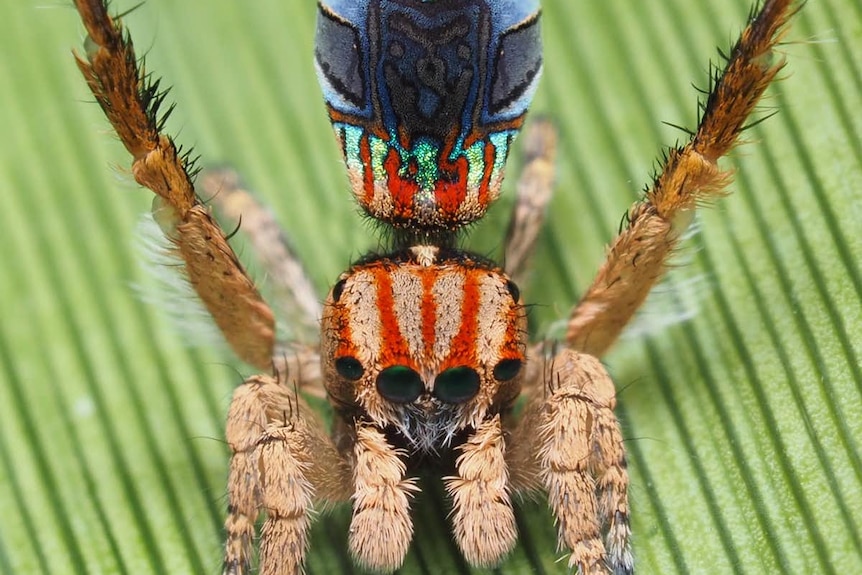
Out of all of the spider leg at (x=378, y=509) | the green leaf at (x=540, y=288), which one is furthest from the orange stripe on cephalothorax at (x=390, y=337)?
the green leaf at (x=540, y=288)

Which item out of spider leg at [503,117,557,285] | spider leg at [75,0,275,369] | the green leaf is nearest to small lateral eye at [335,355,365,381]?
spider leg at [75,0,275,369]

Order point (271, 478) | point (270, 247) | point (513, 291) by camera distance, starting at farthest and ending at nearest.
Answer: point (270, 247)
point (513, 291)
point (271, 478)

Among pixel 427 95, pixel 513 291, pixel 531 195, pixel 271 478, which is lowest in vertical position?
pixel 271 478

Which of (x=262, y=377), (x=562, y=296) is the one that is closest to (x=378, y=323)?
(x=262, y=377)

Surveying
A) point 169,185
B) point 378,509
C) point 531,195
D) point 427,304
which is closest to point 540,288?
point 531,195

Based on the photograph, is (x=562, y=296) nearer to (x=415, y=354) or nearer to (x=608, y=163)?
(x=608, y=163)

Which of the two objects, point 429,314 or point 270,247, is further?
point 270,247

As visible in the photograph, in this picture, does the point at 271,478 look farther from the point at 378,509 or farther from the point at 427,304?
the point at 427,304

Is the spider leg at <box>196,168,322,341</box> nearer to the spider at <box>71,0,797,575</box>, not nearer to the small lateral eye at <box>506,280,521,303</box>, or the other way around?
the spider at <box>71,0,797,575</box>
